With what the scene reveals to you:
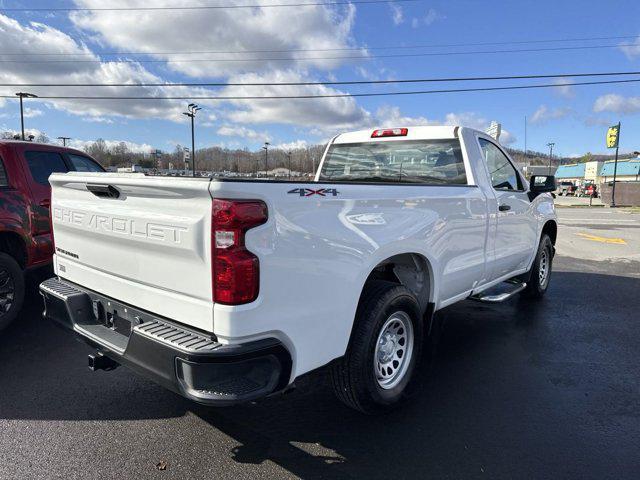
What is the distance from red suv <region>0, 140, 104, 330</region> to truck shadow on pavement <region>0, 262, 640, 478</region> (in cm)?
56

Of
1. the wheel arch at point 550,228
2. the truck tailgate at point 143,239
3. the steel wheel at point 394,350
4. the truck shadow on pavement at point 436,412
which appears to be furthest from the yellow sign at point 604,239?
the truck tailgate at point 143,239

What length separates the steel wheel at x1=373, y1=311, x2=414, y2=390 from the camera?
323 cm

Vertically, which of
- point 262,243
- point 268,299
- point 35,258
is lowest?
point 35,258

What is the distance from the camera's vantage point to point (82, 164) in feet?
20.2

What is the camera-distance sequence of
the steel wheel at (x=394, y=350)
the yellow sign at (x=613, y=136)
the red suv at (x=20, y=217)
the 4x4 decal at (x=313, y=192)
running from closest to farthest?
the 4x4 decal at (x=313, y=192), the steel wheel at (x=394, y=350), the red suv at (x=20, y=217), the yellow sign at (x=613, y=136)

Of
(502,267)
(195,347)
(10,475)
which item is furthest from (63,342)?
(502,267)

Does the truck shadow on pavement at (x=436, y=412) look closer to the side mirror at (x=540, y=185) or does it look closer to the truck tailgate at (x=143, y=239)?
the truck tailgate at (x=143, y=239)

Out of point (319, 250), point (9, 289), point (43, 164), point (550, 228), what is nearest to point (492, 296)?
point (550, 228)

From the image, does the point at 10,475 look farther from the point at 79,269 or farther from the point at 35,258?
the point at 35,258

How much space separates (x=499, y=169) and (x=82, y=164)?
17.5ft

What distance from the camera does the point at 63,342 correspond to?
4.65m

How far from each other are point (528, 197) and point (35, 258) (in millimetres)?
5665

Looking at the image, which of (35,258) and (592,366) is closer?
(592,366)

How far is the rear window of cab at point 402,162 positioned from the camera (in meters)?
4.34
